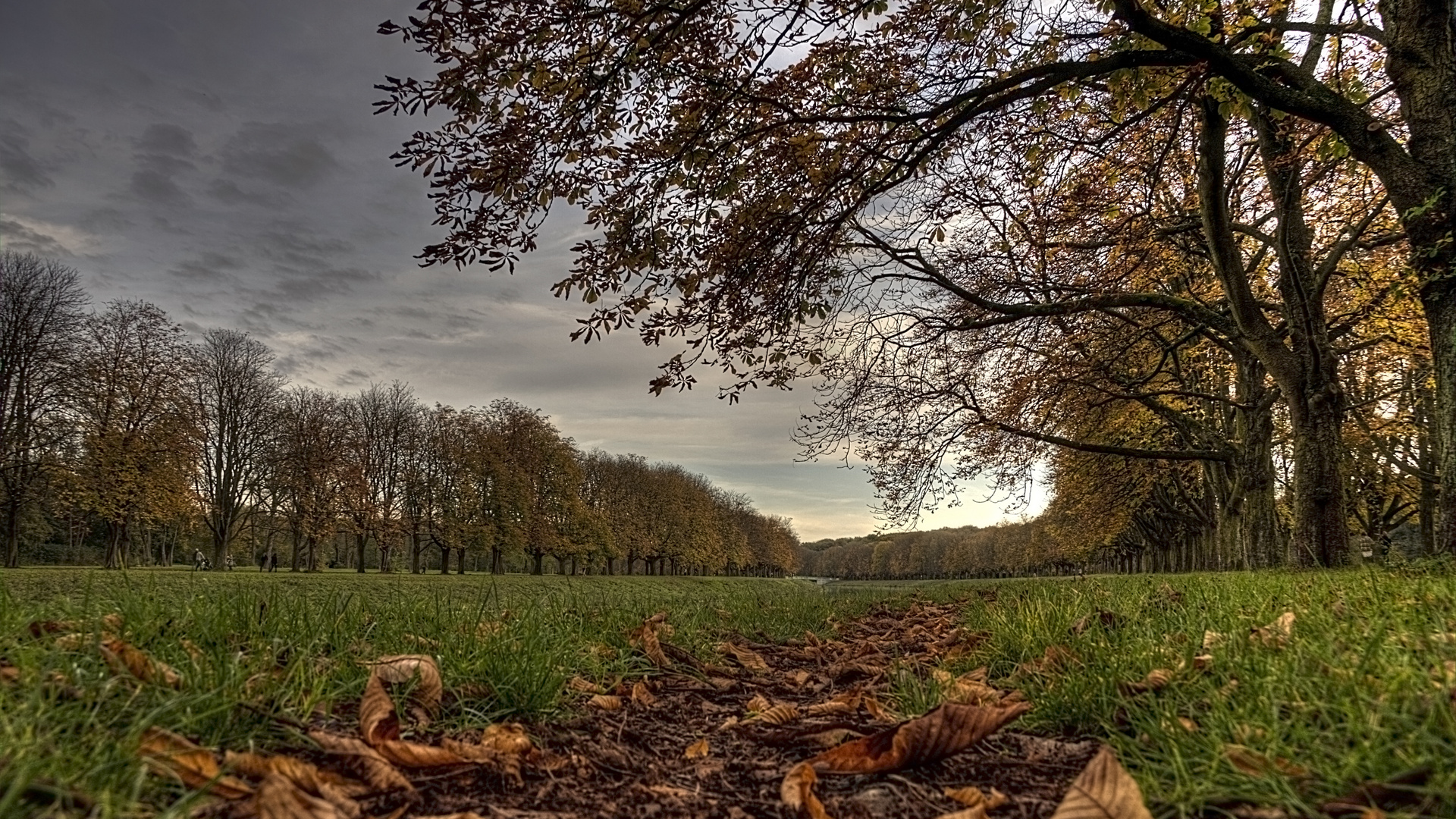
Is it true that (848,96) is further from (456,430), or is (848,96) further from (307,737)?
(456,430)

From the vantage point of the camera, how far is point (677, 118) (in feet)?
21.6

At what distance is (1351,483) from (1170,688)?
30.5 meters

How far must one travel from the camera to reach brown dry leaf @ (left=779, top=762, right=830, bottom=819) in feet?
6.64

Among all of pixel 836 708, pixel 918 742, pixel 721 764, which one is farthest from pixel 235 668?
pixel 836 708

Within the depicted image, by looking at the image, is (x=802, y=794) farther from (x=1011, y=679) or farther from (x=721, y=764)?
(x=1011, y=679)

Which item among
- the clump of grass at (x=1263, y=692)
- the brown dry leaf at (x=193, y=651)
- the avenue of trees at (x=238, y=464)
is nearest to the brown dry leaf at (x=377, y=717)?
the brown dry leaf at (x=193, y=651)

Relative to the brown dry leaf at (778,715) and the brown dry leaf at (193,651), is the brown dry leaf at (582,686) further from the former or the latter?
the brown dry leaf at (193,651)

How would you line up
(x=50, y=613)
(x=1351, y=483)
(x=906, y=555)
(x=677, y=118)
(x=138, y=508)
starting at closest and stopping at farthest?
(x=50, y=613), (x=677, y=118), (x=1351, y=483), (x=138, y=508), (x=906, y=555)

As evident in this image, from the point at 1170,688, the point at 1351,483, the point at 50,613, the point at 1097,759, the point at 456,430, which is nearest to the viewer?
the point at 1097,759

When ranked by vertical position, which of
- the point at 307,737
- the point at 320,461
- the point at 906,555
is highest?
the point at 320,461

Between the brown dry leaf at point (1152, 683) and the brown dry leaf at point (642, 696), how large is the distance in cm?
212

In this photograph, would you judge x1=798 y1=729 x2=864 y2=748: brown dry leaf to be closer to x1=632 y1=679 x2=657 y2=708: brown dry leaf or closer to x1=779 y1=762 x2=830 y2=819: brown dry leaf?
x1=779 y1=762 x2=830 y2=819: brown dry leaf

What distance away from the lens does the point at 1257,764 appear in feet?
6.05

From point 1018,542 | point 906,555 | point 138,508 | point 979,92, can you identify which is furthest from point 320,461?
point 906,555
